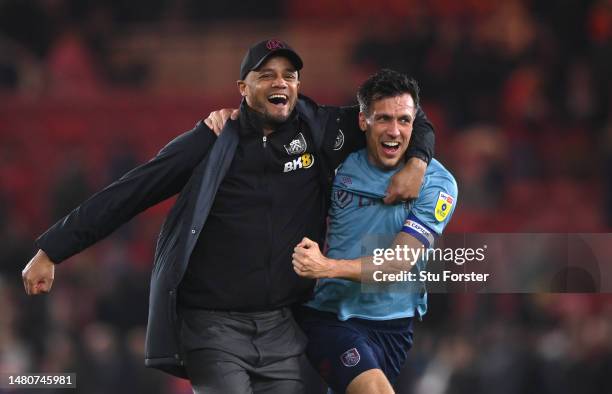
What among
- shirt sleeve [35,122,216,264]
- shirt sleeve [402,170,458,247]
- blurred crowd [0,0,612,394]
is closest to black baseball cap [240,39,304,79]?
shirt sleeve [35,122,216,264]

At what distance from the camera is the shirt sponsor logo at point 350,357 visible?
16.9 feet

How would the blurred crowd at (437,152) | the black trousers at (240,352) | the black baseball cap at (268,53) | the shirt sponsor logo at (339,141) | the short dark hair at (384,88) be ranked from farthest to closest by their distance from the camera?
the blurred crowd at (437,152)
the shirt sponsor logo at (339,141)
the short dark hair at (384,88)
the black baseball cap at (268,53)
the black trousers at (240,352)

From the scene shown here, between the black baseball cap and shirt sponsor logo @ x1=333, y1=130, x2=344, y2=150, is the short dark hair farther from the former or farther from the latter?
the black baseball cap

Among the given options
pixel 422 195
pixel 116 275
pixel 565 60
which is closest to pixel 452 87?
A: pixel 565 60

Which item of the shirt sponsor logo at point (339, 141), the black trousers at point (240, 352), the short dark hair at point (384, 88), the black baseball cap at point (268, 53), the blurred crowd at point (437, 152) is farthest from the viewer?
the blurred crowd at point (437, 152)

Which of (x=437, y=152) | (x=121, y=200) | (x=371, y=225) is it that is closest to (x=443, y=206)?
(x=371, y=225)

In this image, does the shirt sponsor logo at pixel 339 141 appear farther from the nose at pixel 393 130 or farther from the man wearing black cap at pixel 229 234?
the nose at pixel 393 130

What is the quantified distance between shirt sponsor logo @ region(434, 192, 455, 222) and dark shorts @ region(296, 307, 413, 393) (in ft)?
1.57

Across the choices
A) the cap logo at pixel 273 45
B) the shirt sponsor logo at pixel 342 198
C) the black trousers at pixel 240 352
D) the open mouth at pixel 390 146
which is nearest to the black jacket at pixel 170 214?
the black trousers at pixel 240 352

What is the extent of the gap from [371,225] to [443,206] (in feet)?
1.07

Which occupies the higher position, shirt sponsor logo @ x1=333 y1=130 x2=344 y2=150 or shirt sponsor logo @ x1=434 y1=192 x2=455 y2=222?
shirt sponsor logo @ x1=333 y1=130 x2=344 y2=150

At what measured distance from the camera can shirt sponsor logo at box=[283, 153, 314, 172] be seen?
5.25 meters

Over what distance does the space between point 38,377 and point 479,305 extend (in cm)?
352

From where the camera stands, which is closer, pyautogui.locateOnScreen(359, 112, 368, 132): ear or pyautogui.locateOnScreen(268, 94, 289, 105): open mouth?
pyautogui.locateOnScreen(268, 94, 289, 105): open mouth
